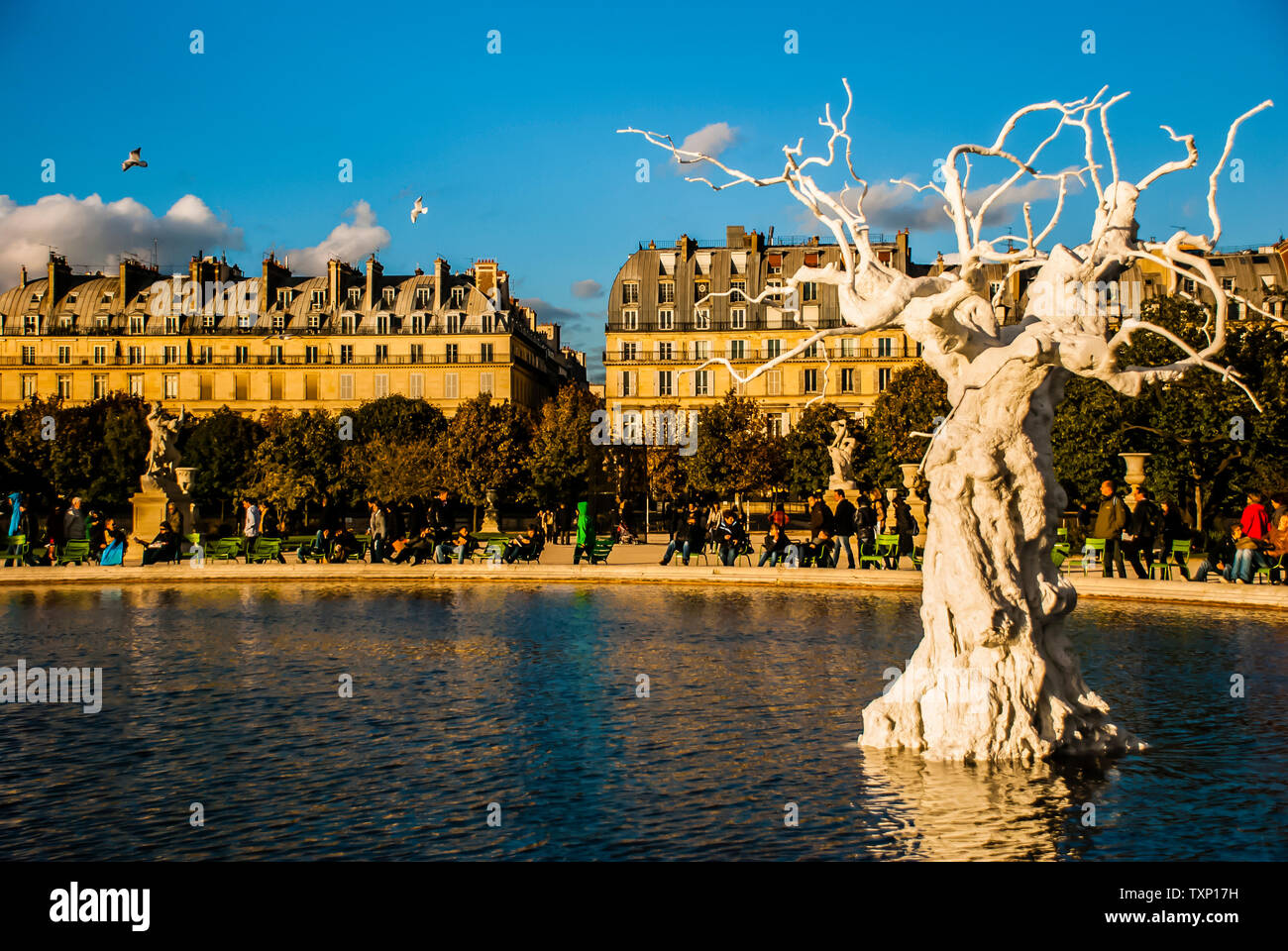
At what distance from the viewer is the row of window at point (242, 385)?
94875 mm

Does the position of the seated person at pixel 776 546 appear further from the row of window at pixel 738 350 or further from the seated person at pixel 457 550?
the row of window at pixel 738 350

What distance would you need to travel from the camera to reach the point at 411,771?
972cm

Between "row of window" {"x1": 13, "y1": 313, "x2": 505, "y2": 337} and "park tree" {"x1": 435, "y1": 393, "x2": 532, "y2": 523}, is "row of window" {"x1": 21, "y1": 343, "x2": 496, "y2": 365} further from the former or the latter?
"park tree" {"x1": 435, "y1": 393, "x2": 532, "y2": 523}

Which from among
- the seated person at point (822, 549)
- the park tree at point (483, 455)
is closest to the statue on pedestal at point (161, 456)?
the seated person at point (822, 549)

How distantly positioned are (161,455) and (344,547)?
20.8 feet

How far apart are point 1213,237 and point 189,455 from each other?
75.6 metres

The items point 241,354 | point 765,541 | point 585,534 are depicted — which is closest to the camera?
point 765,541

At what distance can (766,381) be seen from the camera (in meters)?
90.6

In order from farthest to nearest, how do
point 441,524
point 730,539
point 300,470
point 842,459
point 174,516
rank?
point 300,470
point 842,459
point 441,524
point 174,516
point 730,539

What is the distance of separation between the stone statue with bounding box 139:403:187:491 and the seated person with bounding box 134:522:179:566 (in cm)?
469

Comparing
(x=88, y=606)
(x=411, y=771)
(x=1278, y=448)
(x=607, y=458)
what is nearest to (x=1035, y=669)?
(x=411, y=771)

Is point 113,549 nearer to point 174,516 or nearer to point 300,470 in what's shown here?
point 174,516

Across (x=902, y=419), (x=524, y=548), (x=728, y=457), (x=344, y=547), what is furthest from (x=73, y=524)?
(x=902, y=419)
